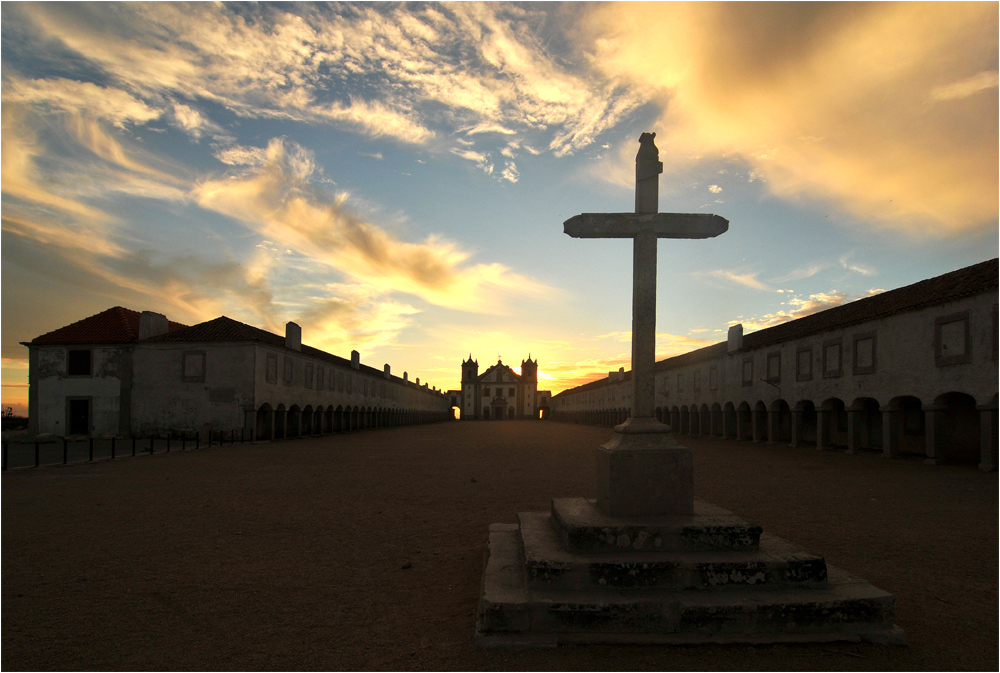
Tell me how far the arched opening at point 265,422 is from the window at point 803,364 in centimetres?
2448

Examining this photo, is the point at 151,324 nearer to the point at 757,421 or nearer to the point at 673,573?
the point at 757,421

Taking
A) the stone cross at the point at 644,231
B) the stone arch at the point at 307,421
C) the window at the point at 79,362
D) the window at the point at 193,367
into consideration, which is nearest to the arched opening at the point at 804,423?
the stone cross at the point at 644,231

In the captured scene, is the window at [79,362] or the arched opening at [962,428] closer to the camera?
the arched opening at [962,428]

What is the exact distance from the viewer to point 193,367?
2658cm

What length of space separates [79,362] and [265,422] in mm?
10125

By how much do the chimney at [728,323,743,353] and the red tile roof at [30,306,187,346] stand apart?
3174 centimetres

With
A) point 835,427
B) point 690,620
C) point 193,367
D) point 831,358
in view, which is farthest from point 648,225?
point 193,367

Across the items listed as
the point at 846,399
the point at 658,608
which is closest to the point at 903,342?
the point at 846,399

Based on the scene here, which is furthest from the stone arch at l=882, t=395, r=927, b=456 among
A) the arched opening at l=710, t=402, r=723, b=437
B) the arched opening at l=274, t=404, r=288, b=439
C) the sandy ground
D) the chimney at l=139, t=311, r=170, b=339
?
the chimney at l=139, t=311, r=170, b=339

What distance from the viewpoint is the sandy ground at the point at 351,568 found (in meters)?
3.48

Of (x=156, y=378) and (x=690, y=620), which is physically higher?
(x=156, y=378)

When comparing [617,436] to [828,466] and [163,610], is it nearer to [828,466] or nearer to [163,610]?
[163,610]

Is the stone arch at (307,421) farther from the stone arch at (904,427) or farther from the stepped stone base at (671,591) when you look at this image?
the stepped stone base at (671,591)

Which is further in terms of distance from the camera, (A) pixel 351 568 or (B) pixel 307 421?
(B) pixel 307 421
